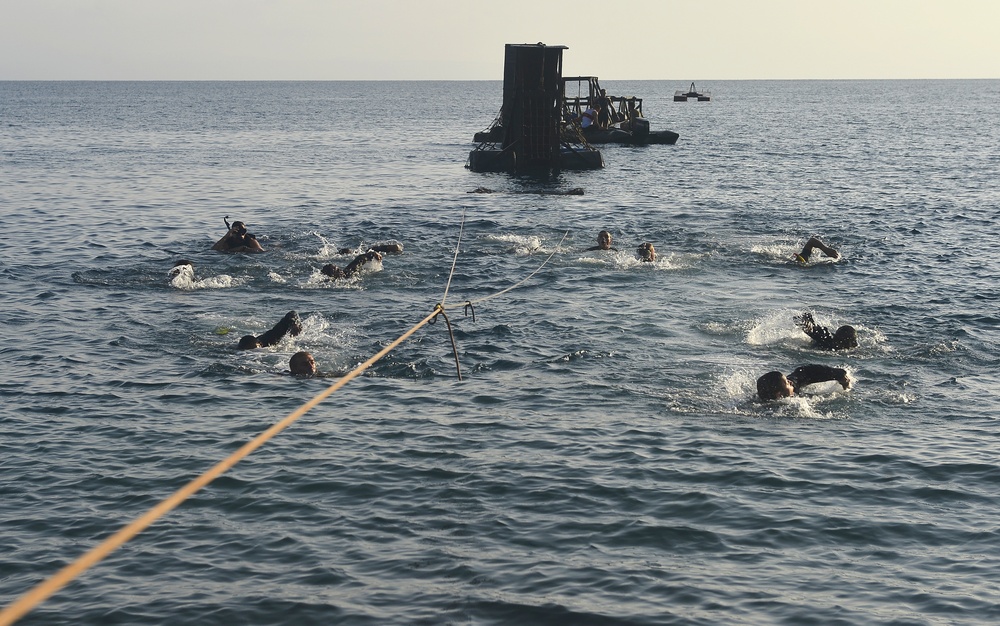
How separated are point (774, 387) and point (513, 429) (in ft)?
13.8

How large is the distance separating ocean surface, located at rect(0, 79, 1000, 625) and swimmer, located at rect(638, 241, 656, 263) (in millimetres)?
775

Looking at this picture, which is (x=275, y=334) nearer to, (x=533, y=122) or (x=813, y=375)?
(x=813, y=375)

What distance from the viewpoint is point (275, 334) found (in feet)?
64.2

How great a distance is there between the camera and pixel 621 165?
2500 inches

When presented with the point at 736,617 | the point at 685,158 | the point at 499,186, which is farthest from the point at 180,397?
the point at 685,158

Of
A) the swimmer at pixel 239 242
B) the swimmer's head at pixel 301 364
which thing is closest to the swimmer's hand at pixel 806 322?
the swimmer's head at pixel 301 364

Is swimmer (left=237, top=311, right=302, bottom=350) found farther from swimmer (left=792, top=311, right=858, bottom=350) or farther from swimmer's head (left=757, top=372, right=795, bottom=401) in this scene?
swimmer (left=792, top=311, right=858, bottom=350)

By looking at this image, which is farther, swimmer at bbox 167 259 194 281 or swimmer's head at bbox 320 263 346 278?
swimmer's head at bbox 320 263 346 278

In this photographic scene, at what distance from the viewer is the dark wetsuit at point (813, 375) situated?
16.4 m

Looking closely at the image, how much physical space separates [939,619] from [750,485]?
11.2ft

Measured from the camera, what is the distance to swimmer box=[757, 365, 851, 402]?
16.2 m

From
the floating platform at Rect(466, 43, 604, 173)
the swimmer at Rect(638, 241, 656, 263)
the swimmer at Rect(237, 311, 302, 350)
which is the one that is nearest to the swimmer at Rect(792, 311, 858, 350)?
the swimmer at Rect(638, 241, 656, 263)

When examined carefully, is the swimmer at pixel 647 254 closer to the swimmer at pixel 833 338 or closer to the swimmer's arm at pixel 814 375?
the swimmer at pixel 833 338

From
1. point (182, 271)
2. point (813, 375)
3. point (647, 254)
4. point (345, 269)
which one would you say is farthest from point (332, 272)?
point (813, 375)
